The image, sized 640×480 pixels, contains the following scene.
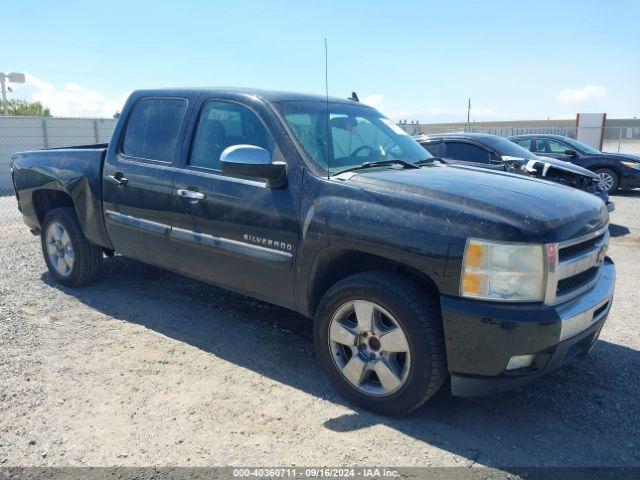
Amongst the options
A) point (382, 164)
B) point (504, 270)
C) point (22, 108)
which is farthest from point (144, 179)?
point (22, 108)

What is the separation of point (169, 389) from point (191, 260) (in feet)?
3.51

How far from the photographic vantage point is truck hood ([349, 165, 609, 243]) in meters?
2.89

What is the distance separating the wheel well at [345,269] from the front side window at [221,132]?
3.13 ft

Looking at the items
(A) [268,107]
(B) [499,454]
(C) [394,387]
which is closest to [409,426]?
(C) [394,387]

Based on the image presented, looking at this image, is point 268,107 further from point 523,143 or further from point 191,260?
point 523,143

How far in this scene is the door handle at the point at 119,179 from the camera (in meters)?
4.65

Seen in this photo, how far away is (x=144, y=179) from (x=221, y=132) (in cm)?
83

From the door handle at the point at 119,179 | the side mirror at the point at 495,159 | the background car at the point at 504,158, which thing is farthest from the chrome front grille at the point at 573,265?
the side mirror at the point at 495,159

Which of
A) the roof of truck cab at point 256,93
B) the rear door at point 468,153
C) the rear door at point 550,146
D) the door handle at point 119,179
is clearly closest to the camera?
the roof of truck cab at point 256,93

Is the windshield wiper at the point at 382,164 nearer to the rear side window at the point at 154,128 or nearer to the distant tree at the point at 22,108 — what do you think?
the rear side window at the point at 154,128

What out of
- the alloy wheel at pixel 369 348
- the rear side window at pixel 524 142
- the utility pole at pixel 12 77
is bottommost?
the alloy wheel at pixel 369 348

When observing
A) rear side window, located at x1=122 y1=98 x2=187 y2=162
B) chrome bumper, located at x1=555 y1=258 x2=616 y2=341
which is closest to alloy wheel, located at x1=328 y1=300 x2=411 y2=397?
chrome bumper, located at x1=555 y1=258 x2=616 y2=341

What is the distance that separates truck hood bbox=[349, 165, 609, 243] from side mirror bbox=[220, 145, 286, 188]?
0.51 meters

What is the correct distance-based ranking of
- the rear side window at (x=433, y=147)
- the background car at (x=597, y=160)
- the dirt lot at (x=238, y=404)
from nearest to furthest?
the dirt lot at (x=238, y=404), the rear side window at (x=433, y=147), the background car at (x=597, y=160)
